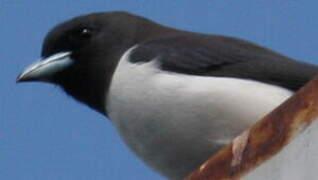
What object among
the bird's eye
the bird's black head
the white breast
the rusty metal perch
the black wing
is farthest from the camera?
the bird's eye

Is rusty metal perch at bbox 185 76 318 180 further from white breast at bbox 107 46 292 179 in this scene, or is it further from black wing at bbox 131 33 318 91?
black wing at bbox 131 33 318 91

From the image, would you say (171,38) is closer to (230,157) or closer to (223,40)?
(223,40)

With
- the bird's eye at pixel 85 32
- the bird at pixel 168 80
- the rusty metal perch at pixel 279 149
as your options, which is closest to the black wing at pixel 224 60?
the bird at pixel 168 80

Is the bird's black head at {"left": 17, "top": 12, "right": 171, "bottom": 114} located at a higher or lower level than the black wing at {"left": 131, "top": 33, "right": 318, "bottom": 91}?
lower

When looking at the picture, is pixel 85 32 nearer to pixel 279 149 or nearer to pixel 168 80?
pixel 168 80

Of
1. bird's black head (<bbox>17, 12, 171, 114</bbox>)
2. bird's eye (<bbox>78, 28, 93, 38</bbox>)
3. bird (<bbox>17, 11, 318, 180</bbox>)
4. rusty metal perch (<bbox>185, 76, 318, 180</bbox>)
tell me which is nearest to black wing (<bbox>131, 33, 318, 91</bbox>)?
bird (<bbox>17, 11, 318, 180</bbox>)

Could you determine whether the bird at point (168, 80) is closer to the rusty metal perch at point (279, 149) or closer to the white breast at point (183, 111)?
the white breast at point (183, 111)

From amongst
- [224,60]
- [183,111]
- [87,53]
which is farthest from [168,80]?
[87,53]

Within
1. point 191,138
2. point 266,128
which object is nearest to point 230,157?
point 266,128
